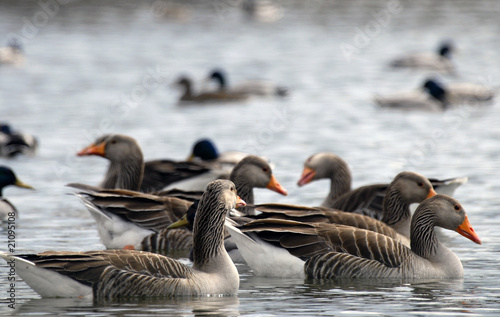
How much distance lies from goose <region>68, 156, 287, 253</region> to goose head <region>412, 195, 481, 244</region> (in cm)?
241

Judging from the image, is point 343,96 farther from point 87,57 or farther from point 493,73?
point 87,57

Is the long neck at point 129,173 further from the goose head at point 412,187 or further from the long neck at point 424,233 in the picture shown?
the long neck at point 424,233

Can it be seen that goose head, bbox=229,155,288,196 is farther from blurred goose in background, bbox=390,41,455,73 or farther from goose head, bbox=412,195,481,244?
blurred goose in background, bbox=390,41,455,73

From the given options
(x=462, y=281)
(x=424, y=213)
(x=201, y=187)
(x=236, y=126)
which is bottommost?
(x=462, y=281)

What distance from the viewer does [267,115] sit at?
88.6 ft

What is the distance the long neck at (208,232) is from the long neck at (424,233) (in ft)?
7.64

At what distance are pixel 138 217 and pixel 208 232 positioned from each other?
2.77 metres

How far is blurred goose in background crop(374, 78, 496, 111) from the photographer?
27094mm

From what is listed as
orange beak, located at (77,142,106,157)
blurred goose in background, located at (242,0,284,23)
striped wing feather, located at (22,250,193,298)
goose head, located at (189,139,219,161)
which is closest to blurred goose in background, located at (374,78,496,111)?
goose head, located at (189,139,219,161)

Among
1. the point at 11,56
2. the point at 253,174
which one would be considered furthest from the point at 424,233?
the point at 11,56

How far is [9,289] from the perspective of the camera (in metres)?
Answer: 9.73

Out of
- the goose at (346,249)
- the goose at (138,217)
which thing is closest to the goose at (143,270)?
the goose at (346,249)

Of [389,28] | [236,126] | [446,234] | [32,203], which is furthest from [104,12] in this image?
[446,234]

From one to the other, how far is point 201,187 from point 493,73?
2219 cm
